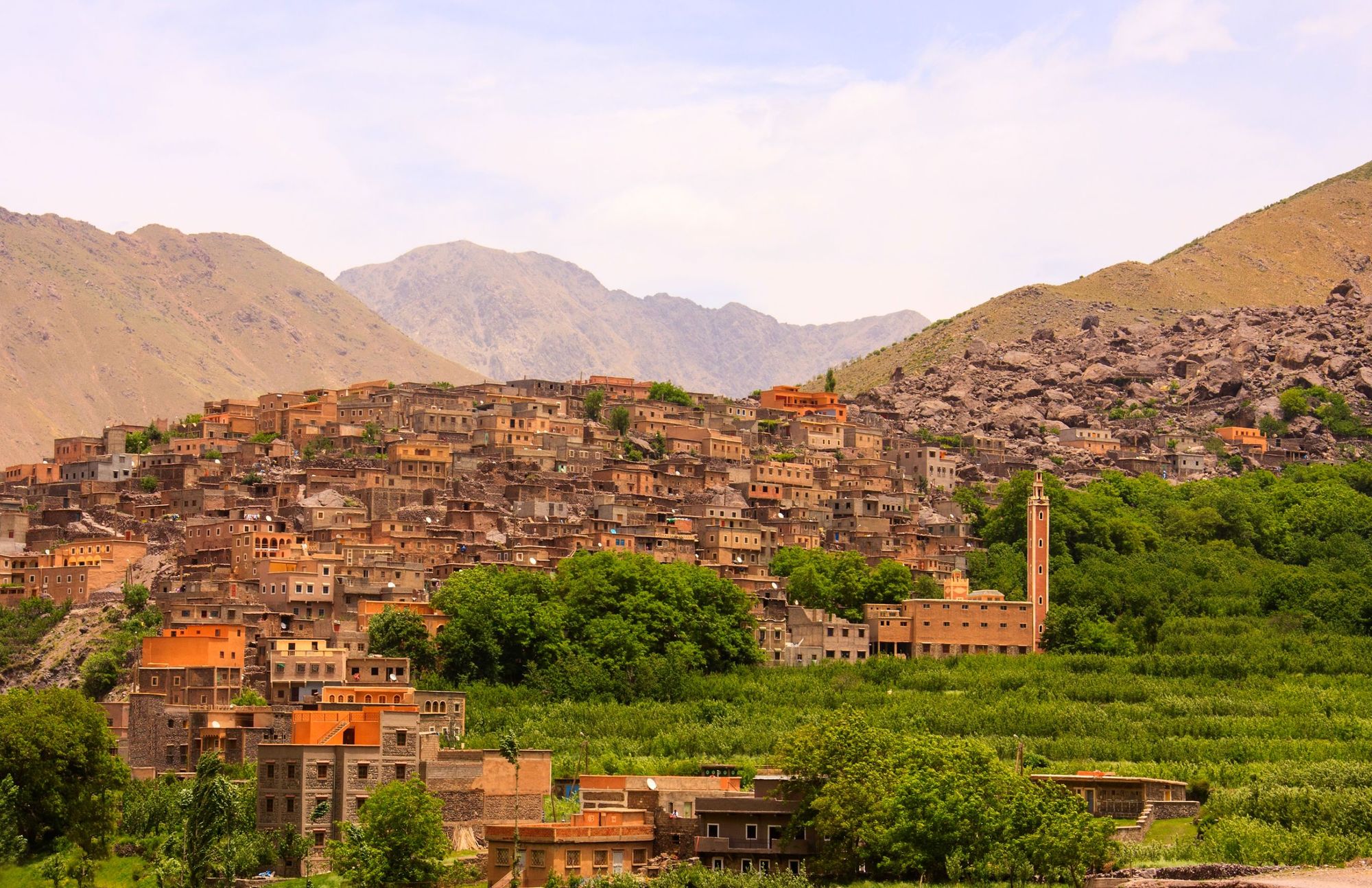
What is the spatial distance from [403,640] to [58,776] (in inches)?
736

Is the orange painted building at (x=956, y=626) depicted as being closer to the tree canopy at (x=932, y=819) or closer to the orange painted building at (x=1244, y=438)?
the tree canopy at (x=932, y=819)

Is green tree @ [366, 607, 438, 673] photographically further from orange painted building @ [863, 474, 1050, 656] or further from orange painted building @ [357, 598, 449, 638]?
orange painted building @ [863, 474, 1050, 656]

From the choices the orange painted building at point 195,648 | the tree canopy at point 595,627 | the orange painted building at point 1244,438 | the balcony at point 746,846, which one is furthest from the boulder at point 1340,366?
the balcony at point 746,846

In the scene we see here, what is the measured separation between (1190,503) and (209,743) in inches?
2374

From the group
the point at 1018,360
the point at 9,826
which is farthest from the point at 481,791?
the point at 1018,360

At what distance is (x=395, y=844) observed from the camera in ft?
167

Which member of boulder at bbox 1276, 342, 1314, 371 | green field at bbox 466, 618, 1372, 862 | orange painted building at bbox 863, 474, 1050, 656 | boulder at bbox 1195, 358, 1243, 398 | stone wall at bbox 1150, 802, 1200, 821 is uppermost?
boulder at bbox 1276, 342, 1314, 371

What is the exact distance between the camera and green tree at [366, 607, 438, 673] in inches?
3027

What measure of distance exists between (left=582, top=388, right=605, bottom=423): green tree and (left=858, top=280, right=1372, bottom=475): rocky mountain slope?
22212 millimetres

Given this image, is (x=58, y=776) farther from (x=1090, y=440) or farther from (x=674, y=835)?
(x=1090, y=440)

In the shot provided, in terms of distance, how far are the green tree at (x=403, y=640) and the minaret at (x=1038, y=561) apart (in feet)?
83.1

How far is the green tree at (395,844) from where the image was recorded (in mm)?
50625

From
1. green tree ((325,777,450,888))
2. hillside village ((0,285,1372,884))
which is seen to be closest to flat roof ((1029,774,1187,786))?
hillside village ((0,285,1372,884))

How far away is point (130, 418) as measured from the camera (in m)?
200
